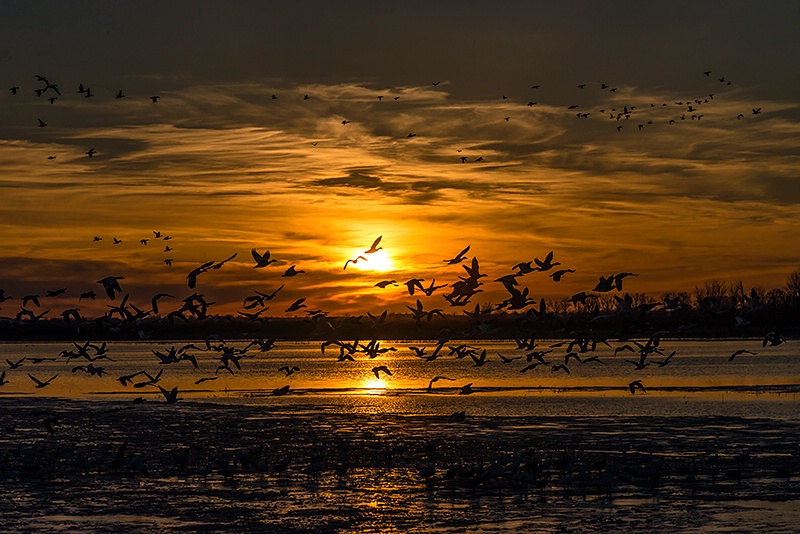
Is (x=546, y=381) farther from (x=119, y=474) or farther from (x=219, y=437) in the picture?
(x=119, y=474)

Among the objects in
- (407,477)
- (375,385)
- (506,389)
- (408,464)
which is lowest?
(407,477)

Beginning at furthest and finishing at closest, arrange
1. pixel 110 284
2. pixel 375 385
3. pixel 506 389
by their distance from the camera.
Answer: pixel 375 385, pixel 506 389, pixel 110 284

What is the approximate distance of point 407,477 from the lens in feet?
89.2

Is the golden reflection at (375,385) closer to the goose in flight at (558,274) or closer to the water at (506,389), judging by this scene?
the water at (506,389)

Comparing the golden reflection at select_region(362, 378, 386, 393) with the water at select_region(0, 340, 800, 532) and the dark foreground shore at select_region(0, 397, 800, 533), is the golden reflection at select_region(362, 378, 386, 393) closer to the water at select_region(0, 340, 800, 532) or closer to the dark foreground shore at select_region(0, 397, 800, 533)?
the water at select_region(0, 340, 800, 532)

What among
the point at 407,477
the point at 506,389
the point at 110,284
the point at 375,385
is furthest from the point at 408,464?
the point at 375,385

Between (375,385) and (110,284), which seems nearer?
(110,284)

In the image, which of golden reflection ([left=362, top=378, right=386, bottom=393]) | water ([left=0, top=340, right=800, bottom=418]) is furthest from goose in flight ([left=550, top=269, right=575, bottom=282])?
golden reflection ([left=362, top=378, right=386, bottom=393])

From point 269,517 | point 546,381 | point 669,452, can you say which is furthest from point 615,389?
point 269,517

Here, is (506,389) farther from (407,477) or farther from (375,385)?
(407,477)

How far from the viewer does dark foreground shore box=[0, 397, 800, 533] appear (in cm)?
2219

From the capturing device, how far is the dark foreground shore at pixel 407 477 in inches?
874

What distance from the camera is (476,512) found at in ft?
75.7

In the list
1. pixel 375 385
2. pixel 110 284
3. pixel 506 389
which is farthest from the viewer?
pixel 375 385
